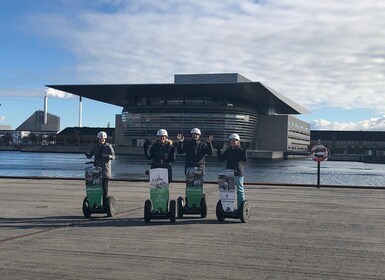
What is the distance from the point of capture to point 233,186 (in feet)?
34.0

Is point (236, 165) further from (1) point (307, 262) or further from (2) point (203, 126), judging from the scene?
(2) point (203, 126)

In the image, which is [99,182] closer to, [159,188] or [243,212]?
[159,188]

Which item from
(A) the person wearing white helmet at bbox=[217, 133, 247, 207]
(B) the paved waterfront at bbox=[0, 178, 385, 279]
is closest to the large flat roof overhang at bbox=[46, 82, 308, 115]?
(B) the paved waterfront at bbox=[0, 178, 385, 279]

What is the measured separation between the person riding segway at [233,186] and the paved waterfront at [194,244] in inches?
9.0

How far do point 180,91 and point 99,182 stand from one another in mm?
119685

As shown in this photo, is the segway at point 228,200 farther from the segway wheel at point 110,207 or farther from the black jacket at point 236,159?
the segway wheel at point 110,207

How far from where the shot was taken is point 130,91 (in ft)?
429

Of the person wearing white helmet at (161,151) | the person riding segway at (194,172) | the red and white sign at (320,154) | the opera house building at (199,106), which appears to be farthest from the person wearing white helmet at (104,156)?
the opera house building at (199,106)

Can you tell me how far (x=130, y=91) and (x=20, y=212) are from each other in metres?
120

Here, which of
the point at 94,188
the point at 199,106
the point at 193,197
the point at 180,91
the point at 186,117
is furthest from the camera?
the point at 199,106

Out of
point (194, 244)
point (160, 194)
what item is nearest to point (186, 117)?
point (160, 194)

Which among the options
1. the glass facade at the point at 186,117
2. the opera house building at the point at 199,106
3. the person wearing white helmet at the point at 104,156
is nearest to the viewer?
the person wearing white helmet at the point at 104,156

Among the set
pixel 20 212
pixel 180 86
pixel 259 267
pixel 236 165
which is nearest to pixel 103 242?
pixel 259 267

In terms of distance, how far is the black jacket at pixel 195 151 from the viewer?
34.8 ft
